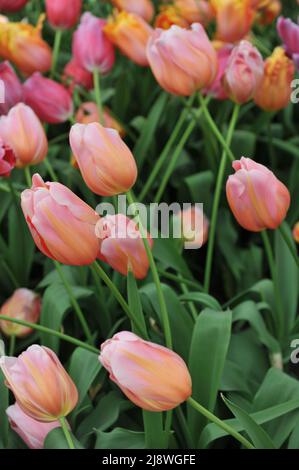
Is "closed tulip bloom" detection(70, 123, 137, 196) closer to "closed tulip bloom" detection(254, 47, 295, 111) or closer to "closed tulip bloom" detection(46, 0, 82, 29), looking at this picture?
"closed tulip bloom" detection(254, 47, 295, 111)

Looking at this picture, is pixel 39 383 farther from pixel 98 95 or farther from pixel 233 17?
pixel 233 17

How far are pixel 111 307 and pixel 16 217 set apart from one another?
23cm

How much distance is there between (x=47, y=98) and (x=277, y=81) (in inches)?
12.6

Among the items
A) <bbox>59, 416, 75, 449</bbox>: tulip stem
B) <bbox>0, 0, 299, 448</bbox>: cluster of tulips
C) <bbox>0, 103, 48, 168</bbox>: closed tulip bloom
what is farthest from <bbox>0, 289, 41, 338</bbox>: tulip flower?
<bbox>59, 416, 75, 449</bbox>: tulip stem

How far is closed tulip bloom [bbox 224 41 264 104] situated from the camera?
3.33 feet

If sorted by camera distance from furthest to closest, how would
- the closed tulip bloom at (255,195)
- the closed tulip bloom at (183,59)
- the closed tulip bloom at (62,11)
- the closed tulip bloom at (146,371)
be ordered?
1. the closed tulip bloom at (62,11)
2. the closed tulip bloom at (183,59)
3. the closed tulip bloom at (255,195)
4. the closed tulip bloom at (146,371)

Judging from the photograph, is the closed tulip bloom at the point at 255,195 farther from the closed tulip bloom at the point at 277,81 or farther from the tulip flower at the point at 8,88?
the tulip flower at the point at 8,88

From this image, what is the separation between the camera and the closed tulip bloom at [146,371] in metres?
0.64

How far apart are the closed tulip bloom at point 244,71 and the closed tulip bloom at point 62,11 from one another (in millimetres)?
386

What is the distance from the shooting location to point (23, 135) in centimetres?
95

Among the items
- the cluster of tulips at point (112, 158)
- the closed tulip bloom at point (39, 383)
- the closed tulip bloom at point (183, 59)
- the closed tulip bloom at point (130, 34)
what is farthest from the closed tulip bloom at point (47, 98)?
the closed tulip bloom at point (39, 383)

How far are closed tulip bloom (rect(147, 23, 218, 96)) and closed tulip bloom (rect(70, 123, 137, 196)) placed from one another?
0.85 ft

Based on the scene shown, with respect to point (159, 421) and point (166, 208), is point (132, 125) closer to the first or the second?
point (166, 208)
